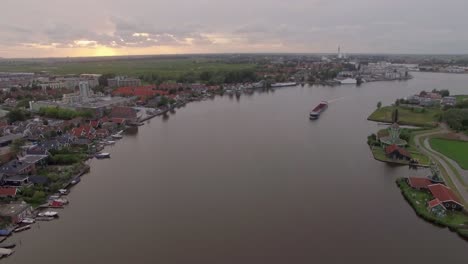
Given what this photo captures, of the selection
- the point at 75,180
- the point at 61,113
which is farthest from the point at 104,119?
the point at 75,180

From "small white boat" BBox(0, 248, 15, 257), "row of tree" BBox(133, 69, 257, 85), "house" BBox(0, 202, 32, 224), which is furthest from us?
"row of tree" BBox(133, 69, 257, 85)

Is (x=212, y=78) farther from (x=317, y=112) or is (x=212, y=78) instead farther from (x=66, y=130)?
(x=66, y=130)

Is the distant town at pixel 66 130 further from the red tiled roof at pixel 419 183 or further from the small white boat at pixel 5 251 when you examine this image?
the red tiled roof at pixel 419 183

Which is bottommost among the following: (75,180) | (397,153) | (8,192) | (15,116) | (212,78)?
(75,180)

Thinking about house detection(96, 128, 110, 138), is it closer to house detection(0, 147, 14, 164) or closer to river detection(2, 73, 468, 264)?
river detection(2, 73, 468, 264)

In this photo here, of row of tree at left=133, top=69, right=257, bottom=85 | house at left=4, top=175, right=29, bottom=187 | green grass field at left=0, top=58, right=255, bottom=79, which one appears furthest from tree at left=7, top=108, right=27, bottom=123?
green grass field at left=0, top=58, right=255, bottom=79

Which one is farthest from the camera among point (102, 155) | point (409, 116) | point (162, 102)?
point (162, 102)

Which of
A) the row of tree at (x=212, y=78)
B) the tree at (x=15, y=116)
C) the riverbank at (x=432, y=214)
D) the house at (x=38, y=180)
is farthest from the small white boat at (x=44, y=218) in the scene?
the row of tree at (x=212, y=78)
